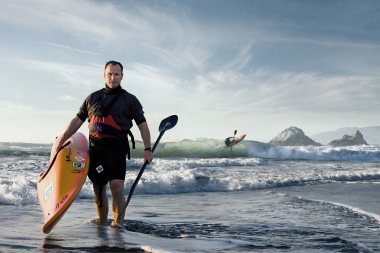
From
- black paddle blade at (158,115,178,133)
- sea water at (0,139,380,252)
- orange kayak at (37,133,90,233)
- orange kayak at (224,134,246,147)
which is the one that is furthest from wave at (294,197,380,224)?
orange kayak at (224,134,246,147)

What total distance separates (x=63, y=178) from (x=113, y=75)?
1.31 metres

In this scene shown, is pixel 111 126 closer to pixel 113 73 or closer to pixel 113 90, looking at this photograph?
pixel 113 90

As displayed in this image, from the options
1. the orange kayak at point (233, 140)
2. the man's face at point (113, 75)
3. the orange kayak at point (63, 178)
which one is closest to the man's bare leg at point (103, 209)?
the orange kayak at point (63, 178)

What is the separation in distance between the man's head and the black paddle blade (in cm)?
114

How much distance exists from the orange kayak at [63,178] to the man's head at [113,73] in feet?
2.73

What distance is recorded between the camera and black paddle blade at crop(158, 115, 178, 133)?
5918 mm

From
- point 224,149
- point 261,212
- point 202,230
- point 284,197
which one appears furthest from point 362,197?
point 224,149

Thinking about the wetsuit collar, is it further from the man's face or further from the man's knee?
the man's knee

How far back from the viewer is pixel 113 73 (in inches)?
194

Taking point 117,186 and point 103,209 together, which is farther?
point 103,209

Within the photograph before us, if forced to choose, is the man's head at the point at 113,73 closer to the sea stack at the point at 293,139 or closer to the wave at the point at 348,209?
the wave at the point at 348,209

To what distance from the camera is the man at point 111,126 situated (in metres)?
4.91

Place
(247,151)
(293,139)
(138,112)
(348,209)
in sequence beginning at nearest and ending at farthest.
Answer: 1. (138,112)
2. (348,209)
3. (247,151)
4. (293,139)

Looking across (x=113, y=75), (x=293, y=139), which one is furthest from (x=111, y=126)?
(x=293, y=139)
